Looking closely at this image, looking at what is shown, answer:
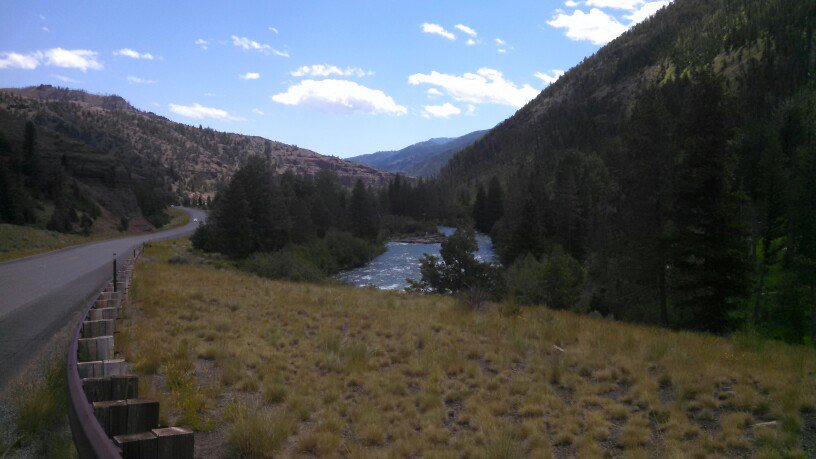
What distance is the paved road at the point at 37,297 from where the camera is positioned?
8.55 meters

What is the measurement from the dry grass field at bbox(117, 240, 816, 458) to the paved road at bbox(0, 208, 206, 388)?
5.36 feet

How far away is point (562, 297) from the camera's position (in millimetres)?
27516

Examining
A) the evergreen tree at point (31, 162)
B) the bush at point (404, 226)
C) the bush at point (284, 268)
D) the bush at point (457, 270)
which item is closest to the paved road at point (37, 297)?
the bush at point (284, 268)

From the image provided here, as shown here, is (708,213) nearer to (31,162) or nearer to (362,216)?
(31,162)

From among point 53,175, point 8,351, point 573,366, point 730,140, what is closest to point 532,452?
point 573,366

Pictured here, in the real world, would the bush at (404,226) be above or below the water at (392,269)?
above

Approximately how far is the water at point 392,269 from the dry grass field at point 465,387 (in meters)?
22.8

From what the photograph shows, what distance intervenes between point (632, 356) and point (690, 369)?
1.16 metres

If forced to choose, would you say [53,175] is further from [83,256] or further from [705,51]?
[705,51]

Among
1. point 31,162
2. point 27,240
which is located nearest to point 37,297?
point 27,240

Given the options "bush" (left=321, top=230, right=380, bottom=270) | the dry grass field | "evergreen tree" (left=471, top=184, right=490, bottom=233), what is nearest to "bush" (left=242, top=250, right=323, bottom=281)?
"bush" (left=321, top=230, right=380, bottom=270)

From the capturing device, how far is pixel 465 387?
818 centimetres

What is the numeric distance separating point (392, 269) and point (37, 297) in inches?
1698

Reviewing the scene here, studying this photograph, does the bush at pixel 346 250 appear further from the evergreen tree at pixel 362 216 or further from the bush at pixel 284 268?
the bush at pixel 284 268
